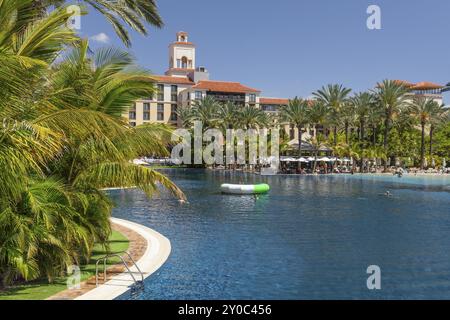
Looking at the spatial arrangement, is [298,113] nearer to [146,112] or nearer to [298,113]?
[298,113]

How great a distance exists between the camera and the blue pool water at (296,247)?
11.9 m

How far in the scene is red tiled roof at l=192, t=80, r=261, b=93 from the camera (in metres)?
103

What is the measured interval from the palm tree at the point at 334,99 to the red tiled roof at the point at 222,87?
3510cm

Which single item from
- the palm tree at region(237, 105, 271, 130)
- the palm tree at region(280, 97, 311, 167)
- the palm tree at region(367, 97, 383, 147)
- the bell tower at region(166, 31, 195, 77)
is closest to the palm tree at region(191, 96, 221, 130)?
the palm tree at region(237, 105, 271, 130)

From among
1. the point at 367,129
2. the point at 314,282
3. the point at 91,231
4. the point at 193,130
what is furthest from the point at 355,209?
the point at 367,129

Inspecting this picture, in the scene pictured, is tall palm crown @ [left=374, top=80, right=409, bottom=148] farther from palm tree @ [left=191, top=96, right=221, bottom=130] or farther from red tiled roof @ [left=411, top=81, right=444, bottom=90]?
red tiled roof @ [left=411, top=81, right=444, bottom=90]

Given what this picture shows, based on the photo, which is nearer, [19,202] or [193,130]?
[19,202]

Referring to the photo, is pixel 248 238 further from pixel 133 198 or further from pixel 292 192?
pixel 292 192

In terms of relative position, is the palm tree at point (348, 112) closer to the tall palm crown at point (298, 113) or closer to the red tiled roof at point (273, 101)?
the tall palm crown at point (298, 113)

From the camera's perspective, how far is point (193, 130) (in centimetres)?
8138

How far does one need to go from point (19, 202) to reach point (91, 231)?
2.64 m

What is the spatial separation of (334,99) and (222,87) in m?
38.8

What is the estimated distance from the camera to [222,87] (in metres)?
104

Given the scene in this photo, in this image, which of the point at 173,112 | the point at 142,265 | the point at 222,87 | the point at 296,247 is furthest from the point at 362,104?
the point at 142,265
